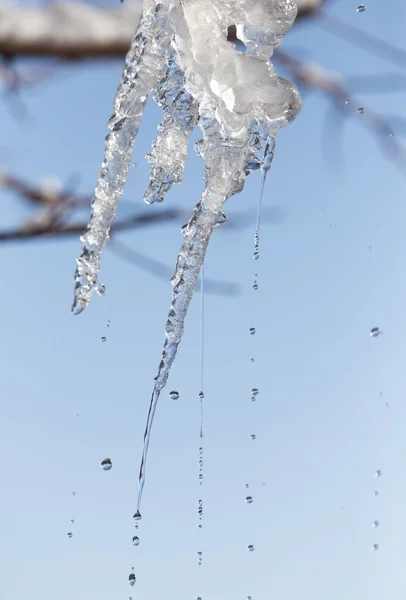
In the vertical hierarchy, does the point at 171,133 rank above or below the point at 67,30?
below

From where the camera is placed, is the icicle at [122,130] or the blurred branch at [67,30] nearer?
the icicle at [122,130]

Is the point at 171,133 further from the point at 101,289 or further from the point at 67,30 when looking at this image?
the point at 67,30

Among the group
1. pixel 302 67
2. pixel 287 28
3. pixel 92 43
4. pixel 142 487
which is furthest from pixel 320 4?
pixel 142 487

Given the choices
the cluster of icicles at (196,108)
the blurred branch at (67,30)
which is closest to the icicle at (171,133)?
the cluster of icicles at (196,108)

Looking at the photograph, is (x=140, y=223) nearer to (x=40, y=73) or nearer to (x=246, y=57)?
(x=40, y=73)

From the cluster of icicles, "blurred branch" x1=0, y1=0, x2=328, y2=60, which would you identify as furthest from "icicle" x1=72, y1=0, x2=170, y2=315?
"blurred branch" x1=0, y1=0, x2=328, y2=60

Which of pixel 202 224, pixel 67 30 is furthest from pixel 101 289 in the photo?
pixel 67 30

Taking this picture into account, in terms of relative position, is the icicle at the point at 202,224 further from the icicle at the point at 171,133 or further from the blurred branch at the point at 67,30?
the blurred branch at the point at 67,30
